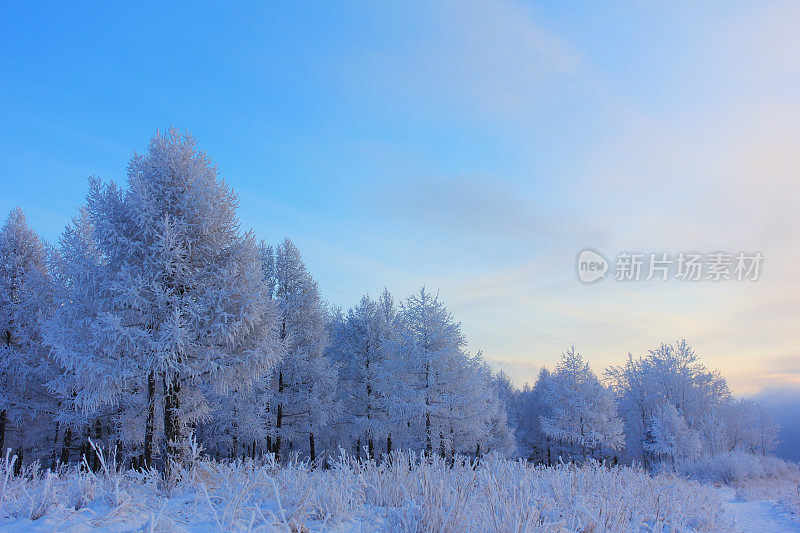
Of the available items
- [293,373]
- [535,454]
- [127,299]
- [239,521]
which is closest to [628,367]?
[535,454]

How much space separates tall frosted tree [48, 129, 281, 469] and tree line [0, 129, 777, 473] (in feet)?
0.16

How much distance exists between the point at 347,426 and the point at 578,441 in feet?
49.5

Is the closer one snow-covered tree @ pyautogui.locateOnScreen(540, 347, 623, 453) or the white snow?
the white snow

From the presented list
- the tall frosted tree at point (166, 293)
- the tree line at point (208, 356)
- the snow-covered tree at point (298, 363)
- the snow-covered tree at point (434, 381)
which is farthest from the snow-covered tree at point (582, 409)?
the tall frosted tree at point (166, 293)

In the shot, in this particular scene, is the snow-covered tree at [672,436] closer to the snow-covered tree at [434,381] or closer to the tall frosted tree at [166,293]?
the snow-covered tree at [434,381]

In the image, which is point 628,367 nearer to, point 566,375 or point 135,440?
point 566,375

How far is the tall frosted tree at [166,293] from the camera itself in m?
10.9

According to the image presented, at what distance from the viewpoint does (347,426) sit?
25.2 m

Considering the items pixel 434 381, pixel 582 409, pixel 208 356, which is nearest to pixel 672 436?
pixel 582 409

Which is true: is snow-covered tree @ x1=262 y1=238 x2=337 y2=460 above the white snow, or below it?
above

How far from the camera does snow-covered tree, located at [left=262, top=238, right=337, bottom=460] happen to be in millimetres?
21469

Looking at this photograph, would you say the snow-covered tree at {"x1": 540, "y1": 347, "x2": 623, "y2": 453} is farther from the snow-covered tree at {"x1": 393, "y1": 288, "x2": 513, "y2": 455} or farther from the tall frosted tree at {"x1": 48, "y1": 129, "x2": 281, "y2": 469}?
the tall frosted tree at {"x1": 48, "y1": 129, "x2": 281, "y2": 469}

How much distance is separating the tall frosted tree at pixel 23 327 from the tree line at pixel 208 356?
6 centimetres

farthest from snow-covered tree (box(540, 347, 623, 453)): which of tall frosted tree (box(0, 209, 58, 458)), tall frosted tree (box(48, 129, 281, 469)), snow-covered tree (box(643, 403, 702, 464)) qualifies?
tall frosted tree (box(0, 209, 58, 458))
